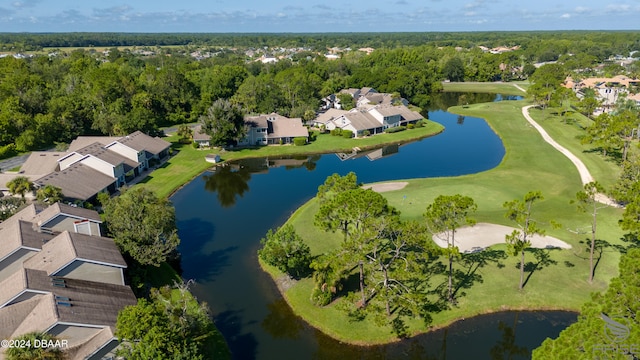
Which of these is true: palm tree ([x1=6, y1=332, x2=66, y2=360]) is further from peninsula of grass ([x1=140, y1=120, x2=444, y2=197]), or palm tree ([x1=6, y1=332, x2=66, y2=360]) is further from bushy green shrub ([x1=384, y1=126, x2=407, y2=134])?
bushy green shrub ([x1=384, y1=126, x2=407, y2=134])

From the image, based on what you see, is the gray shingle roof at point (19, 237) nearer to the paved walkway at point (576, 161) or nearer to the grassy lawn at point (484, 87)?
the paved walkway at point (576, 161)

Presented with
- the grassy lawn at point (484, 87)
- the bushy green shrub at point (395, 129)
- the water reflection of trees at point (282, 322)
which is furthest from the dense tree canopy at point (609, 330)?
the grassy lawn at point (484, 87)

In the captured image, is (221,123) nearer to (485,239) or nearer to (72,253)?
(72,253)

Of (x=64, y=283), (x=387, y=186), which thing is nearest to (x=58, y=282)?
(x=64, y=283)

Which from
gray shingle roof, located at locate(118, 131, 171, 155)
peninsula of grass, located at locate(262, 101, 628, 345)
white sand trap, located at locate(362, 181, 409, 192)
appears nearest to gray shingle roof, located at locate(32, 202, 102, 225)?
peninsula of grass, located at locate(262, 101, 628, 345)

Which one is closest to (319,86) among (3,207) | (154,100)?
(154,100)

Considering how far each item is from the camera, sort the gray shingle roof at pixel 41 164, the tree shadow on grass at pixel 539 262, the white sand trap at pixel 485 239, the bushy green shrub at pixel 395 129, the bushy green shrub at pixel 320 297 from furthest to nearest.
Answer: the bushy green shrub at pixel 395 129 → the gray shingle roof at pixel 41 164 → the white sand trap at pixel 485 239 → the tree shadow on grass at pixel 539 262 → the bushy green shrub at pixel 320 297
